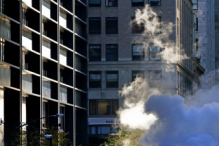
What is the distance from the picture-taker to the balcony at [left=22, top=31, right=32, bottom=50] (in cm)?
12212

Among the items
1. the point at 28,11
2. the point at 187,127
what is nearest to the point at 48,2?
the point at 28,11

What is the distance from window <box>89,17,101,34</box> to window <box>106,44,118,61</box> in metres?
2.78

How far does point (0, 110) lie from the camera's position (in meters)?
113

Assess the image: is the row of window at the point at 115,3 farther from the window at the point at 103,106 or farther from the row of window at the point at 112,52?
the window at the point at 103,106

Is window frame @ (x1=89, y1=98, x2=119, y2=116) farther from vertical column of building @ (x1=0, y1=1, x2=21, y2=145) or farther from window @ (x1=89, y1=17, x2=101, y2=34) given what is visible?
vertical column of building @ (x1=0, y1=1, x2=21, y2=145)

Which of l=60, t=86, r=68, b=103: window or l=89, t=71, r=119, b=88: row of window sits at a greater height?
l=89, t=71, r=119, b=88: row of window

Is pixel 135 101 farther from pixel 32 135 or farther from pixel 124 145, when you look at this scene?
pixel 32 135

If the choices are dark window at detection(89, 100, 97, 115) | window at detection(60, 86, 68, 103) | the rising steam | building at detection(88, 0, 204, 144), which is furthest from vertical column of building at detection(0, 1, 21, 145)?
the rising steam

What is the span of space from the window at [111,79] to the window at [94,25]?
21.2ft

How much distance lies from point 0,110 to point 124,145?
15.9 metres

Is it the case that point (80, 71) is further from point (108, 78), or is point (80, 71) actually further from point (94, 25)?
point (94, 25)

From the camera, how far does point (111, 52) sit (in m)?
155

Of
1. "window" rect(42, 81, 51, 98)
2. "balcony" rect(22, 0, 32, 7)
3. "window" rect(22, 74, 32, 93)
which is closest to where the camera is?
"window" rect(22, 74, 32, 93)

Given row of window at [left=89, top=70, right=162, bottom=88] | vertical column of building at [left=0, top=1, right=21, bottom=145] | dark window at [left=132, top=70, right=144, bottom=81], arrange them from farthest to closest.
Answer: row of window at [left=89, top=70, right=162, bottom=88] < dark window at [left=132, top=70, right=144, bottom=81] < vertical column of building at [left=0, top=1, right=21, bottom=145]
